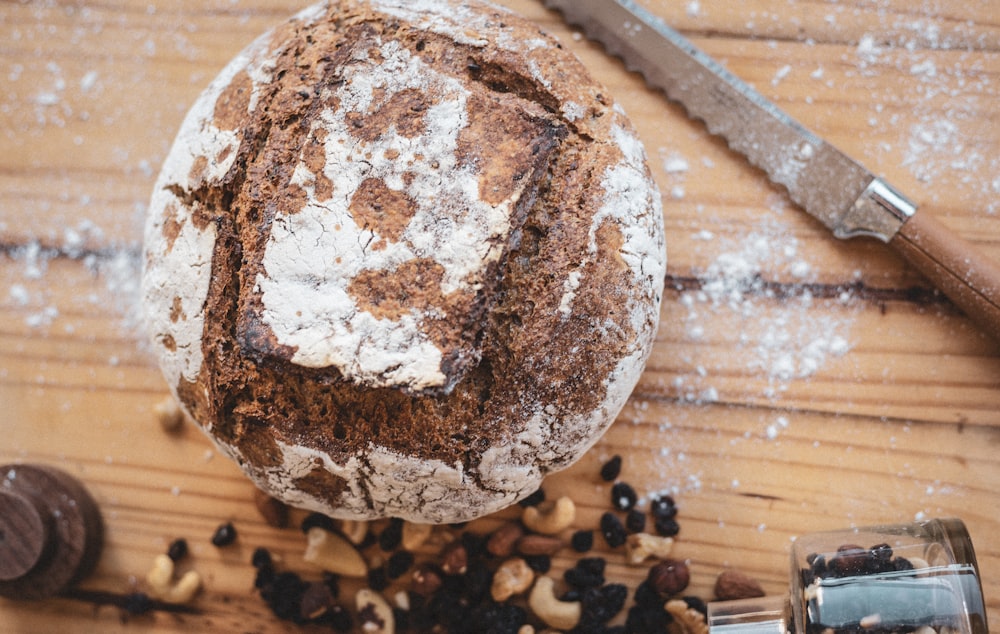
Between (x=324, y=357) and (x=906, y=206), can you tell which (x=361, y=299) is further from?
(x=906, y=206)

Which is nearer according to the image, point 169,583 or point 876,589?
point 876,589

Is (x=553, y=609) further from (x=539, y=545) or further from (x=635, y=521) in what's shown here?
(x=635, y=521)

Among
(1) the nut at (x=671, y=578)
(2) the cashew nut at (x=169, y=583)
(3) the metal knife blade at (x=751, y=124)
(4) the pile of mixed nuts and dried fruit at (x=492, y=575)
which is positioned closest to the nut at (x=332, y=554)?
(4) the pile of mixed nuts and dried fruit at (x=492, y=575)

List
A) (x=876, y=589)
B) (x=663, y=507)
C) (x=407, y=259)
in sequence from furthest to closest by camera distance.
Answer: (x=663, y=507) → (x=876, y=589) → (x=407, y=259)

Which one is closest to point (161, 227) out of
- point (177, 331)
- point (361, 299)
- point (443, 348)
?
point (177, 331)

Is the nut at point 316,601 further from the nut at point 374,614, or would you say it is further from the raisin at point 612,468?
the raisin at point 612,468

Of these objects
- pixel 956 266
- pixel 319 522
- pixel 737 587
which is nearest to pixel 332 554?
pixel 319 522
